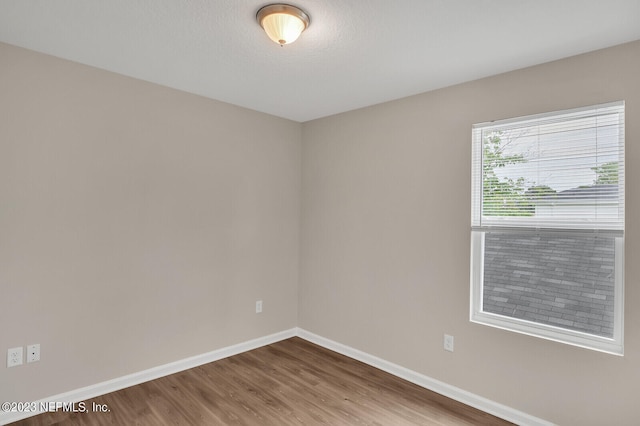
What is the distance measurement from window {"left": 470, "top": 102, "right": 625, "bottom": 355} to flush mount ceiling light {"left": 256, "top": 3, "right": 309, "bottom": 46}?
1.60 meters

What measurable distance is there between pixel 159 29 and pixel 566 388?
3.38 meters

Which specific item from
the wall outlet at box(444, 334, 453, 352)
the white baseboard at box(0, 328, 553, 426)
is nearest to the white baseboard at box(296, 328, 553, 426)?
the white baseboard at box(0, 328, 553, 426)

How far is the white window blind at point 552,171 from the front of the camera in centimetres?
215

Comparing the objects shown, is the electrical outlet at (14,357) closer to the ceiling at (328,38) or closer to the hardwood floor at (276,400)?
the hardwood floor at (276,400)

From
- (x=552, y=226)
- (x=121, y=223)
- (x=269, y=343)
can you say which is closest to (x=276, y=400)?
(x=269, y=343)

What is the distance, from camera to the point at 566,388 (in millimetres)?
2229

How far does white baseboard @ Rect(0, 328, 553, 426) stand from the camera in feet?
7.88

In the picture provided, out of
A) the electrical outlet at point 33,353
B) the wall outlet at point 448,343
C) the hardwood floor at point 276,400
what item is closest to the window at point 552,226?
the wall outlet at point 448,343

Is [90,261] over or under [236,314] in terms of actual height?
over

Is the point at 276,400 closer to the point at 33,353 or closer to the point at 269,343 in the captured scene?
the point at 269,343

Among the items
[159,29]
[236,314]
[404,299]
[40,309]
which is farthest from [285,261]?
[159,29]

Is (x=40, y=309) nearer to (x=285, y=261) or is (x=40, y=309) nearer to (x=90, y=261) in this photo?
(x=90, y=261)

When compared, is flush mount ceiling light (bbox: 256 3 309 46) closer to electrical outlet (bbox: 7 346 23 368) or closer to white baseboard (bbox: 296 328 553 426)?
electrical outlet (bbox: 7 346 23 368)

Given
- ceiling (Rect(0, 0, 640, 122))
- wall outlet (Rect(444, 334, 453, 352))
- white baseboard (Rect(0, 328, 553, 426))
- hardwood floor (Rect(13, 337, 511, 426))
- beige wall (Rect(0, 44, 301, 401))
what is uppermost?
ceiling (Rect(0, 0, 640, 122))
